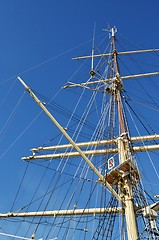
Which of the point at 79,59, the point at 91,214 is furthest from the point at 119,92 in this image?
the point at 91,214

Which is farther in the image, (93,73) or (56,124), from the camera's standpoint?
(93,73)

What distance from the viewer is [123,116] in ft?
45.8

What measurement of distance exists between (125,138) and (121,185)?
2.09 meters

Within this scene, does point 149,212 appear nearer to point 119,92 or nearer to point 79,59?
point 119,92

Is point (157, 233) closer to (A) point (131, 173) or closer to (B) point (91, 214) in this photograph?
(A) point (131, 173)

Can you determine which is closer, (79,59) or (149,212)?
(149,212)

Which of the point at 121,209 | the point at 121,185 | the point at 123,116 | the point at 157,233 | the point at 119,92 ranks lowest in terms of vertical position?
the point at 157,233

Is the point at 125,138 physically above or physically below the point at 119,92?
below

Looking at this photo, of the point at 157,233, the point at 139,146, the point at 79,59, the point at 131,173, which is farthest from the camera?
the point at 79,59

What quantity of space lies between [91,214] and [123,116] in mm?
5557

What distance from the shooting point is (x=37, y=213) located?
1777cm

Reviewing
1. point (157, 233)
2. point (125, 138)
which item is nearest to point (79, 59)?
point (125, 138)

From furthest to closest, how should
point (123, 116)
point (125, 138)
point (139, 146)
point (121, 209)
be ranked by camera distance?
point (139, 146), point (123, 116), point (125, 138), point (121, 209)

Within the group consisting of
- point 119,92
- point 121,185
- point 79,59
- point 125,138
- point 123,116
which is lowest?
point 121,185
